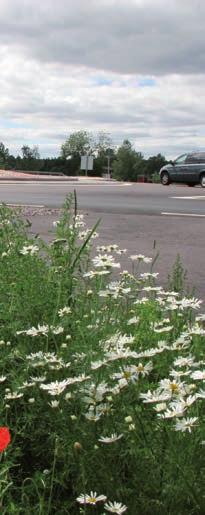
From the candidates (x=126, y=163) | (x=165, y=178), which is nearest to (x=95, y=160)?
(x=126, y=163)

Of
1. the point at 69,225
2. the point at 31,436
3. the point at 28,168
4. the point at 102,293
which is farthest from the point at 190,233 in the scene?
the point at 28,168

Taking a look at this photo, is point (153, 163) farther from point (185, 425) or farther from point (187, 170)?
point (185, 425)

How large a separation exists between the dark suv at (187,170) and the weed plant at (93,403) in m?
31.8

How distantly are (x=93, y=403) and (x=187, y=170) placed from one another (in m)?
33.7

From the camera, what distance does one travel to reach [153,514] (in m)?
1.93

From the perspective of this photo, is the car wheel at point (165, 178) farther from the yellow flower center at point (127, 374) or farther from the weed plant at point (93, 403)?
the yellow flower center at point (127, 374)

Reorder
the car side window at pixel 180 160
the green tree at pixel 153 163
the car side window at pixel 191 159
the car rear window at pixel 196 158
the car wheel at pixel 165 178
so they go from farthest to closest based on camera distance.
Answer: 1. the green tree at pixel 153 163
2. the car wheel at pixel 165 178
3. the car side window at pixel 180 160
4. the car side window at pixel 191 159
5. the car rear window at pixel 196 158

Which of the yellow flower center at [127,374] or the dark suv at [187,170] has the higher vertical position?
the yellow flower center at [127,374]

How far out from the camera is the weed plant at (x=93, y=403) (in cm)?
194

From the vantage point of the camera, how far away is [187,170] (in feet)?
116

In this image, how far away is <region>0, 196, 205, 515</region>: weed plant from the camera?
194 cm

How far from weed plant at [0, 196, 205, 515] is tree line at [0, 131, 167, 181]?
112 metres

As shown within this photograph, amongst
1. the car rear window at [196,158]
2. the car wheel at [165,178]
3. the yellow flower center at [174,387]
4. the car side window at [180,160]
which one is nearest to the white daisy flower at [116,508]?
the yellow flower center at [174,387]

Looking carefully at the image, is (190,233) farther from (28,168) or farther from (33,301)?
(28,168)
